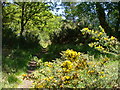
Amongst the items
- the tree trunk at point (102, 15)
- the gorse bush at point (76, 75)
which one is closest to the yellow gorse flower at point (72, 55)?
the gorse bush at point (76, 75)

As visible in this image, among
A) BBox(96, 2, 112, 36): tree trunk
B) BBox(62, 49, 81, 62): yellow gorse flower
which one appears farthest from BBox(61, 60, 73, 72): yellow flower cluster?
BBox(96, 2, 112, 36): tree trunk

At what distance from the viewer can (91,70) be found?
7.48 feet

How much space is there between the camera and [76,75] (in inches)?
90.4

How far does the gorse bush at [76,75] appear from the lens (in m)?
2.20

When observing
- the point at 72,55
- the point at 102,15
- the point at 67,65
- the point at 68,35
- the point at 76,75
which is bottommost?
the point at 68,35

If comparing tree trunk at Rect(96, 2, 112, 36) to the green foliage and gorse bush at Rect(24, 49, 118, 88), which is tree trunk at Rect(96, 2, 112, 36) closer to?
the green foliage

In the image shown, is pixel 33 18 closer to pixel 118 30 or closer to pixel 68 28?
pixel 68 28

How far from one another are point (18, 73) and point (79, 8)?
5719mm

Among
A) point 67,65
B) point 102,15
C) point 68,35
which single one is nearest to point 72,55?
point 67,65

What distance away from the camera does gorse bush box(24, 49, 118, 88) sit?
7.23ft

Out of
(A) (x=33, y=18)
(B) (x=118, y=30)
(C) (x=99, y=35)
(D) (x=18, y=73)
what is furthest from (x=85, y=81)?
(A) (x=33, y=18)

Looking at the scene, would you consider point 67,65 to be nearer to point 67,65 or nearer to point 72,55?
point 67,65

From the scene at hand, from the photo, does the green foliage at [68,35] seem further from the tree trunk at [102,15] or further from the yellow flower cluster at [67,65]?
the yellow flower cluster at [67,65]

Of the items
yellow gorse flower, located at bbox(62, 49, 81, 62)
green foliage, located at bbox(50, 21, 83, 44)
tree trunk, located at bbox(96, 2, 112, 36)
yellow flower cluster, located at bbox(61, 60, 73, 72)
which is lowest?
green foliage, located at bbox(50, 21, 83, 44)
